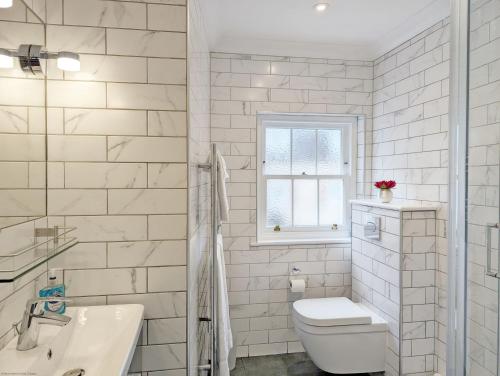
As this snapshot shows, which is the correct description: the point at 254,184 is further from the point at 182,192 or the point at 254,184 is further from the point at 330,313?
the point at 182,192

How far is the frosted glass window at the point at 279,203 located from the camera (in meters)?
2.79

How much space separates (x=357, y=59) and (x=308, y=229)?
5.04 feet

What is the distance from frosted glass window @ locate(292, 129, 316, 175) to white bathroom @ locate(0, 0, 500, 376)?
0.59 metres

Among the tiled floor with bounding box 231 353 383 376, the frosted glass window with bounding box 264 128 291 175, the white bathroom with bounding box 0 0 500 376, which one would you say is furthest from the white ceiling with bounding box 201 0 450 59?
the tiled floor with bounding box 231 353 383 376

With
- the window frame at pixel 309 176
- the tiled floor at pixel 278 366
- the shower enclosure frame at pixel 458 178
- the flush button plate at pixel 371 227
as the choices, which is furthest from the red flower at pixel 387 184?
the tiled floor at pixel 278 366

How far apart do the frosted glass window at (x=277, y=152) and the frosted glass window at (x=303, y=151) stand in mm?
55

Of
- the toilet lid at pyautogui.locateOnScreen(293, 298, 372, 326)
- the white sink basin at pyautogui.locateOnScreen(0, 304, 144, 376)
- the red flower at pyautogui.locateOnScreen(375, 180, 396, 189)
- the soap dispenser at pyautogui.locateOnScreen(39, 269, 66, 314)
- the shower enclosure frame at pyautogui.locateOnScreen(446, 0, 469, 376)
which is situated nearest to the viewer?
the white sink basin at pyautogui.locateOnScreen(0, 304, 144, 376)

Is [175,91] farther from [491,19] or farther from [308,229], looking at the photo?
[308,229]

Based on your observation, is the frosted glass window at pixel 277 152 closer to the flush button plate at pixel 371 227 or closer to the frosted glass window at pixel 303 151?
the frosted glass window at pixel 303 151

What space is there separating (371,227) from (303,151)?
880mm

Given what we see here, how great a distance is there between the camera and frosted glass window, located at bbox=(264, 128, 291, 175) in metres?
2.77

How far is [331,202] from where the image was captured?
2873 mm

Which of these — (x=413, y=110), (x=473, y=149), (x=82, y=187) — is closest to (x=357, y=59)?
(x=413, y=110)

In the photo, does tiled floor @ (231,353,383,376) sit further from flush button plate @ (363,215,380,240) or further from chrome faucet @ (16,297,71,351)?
chrome faucet @ (16,297,71,351)
